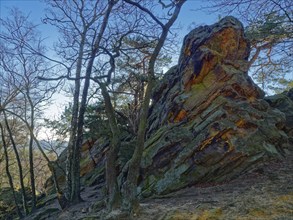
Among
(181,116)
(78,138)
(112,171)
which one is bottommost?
(112,171)

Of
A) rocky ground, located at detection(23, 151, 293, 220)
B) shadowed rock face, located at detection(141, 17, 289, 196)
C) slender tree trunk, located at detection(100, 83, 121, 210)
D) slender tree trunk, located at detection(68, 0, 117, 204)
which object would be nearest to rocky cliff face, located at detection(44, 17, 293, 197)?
shadowed rock face, located at detection(141, 17, 289, 196)

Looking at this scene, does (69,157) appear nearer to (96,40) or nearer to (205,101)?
(96,40)

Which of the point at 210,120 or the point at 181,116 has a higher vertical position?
the point at 181,116

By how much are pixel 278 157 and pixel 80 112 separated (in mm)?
6933

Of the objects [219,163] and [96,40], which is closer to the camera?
[219,163]

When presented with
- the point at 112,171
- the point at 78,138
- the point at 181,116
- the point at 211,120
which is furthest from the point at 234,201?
the point at 78,138

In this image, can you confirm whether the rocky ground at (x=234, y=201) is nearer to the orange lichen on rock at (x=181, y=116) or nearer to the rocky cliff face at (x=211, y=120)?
the rocky cliff face at (x=211, y=120)

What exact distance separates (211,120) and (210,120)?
1.4 inches

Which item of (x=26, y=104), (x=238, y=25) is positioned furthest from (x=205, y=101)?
(x=26, y=104)

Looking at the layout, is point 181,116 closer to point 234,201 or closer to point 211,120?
point 211,120

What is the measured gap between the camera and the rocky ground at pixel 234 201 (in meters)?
4.64

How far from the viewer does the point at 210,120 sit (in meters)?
8.09

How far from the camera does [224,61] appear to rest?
971 centimetres

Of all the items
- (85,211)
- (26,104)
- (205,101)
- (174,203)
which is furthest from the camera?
(26,104)
